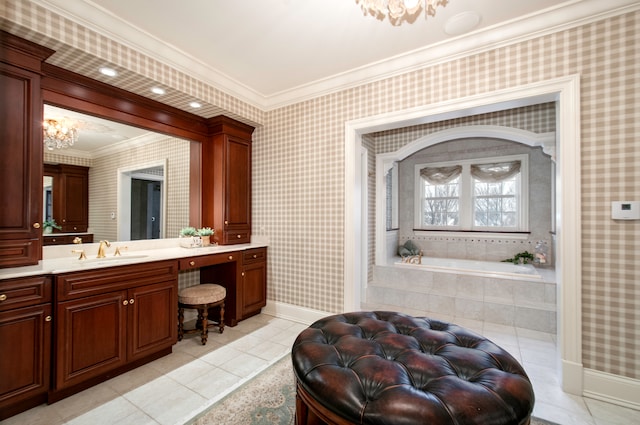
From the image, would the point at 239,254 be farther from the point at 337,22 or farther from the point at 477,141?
the point at 477,141

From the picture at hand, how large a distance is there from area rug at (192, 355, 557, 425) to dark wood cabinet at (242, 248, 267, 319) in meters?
1.19

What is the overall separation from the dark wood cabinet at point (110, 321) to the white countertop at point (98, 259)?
0.20ft

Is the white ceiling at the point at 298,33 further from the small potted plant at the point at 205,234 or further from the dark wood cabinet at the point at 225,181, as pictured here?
the small potted plant at the point at 205,234

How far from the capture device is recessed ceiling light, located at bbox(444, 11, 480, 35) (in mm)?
2080

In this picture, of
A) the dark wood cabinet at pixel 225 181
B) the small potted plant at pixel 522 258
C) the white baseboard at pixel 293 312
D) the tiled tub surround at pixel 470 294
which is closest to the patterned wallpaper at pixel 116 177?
the dark wood cabinet at pixel 225 181

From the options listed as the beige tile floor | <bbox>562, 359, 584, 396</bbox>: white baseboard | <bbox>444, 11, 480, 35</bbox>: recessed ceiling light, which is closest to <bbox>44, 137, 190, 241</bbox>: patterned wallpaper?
the beige tile floor

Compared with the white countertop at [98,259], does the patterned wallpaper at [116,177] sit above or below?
above

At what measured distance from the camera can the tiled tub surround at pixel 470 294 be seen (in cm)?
315

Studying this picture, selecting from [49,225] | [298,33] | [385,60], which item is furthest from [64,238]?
[385,60]

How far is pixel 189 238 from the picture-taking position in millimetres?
3143

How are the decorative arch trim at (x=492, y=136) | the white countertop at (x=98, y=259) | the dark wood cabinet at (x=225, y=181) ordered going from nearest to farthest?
the white countertop at (x=98, y=259), the dark wood cabinet at (x=225, y=181), the decorative arch trim at (x=492, y=136)

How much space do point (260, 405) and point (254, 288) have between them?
1634 mm

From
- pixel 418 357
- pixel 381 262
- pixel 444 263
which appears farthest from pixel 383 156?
pixel 418 357

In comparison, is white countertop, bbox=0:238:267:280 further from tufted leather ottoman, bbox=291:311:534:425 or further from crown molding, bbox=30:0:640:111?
crown molding, bbox=30:0:640:111
